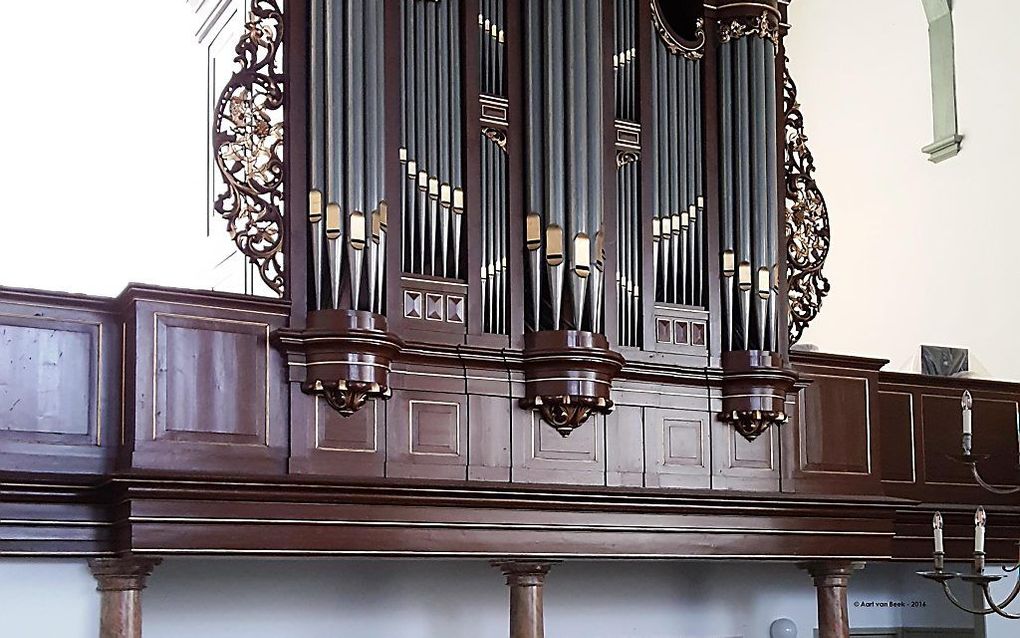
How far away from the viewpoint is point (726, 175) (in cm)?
973

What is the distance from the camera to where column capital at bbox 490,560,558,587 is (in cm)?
873

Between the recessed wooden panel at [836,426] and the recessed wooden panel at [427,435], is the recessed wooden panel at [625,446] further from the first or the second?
the recessed wooden panel at [836,426]

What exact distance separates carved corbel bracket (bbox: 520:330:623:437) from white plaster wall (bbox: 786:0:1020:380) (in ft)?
12.8

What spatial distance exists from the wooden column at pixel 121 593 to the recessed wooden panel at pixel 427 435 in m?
1.48

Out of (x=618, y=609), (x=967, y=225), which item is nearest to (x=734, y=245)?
(x=618, y=609)

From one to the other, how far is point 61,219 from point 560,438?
20.5 ft

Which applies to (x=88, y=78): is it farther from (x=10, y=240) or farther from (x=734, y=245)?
(x=734, y=245)

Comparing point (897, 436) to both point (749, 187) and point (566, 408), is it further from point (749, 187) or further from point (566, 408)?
point (566, 408)

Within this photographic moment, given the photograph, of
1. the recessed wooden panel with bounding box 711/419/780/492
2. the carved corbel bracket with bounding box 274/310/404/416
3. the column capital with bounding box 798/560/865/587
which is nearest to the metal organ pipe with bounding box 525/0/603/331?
the carved corbel bracket with bounding box 274/310/404/416

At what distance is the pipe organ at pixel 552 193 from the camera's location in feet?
27.4

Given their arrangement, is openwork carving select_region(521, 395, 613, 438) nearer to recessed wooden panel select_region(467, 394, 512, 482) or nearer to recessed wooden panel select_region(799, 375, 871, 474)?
Answer: recessed wooden panel select_region(467, 394, 512, 482)

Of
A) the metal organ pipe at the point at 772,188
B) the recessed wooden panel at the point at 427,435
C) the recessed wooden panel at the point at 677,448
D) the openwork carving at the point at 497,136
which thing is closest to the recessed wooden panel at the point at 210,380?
the recessed wooden panel at the point at 427,435

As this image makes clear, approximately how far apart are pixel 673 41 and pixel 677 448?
2655 millimetres

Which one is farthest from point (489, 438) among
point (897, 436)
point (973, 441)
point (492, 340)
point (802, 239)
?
point (973, 441)
